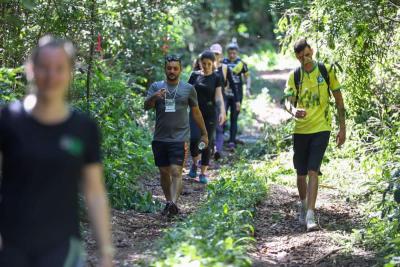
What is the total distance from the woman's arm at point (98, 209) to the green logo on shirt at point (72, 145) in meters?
0.13

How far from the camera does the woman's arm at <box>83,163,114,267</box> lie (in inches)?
157

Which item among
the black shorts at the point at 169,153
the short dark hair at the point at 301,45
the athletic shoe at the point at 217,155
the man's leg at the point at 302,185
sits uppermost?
the short dark hair at the point at 301,45

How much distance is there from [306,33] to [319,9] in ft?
3.21

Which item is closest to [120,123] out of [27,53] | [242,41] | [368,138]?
[27,53]

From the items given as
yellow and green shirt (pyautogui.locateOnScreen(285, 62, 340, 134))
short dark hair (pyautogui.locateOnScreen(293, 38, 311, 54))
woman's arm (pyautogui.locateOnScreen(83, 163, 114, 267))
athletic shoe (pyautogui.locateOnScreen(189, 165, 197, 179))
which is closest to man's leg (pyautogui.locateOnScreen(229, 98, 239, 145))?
athletic shoe (pyautogui.locateOnScreen(189, 165, 197, 179))

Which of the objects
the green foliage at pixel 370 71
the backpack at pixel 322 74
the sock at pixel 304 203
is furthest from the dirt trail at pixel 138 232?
the green foliage at pixel 370 71

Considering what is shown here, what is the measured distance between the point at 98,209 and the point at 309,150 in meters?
5.47

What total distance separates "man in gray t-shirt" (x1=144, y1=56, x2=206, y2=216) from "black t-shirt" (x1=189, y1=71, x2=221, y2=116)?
2.93 metres

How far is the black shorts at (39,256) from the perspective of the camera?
12.7ft

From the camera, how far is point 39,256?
12.8 feet

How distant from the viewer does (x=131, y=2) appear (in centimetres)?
1458

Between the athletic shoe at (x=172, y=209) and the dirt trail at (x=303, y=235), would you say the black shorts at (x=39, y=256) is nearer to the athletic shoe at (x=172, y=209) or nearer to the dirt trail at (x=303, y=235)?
the dirt trail at (x=303, y=235)

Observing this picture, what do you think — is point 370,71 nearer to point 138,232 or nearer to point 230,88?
point 138,232

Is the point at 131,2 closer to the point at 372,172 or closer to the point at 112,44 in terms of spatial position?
the point at 112,44
